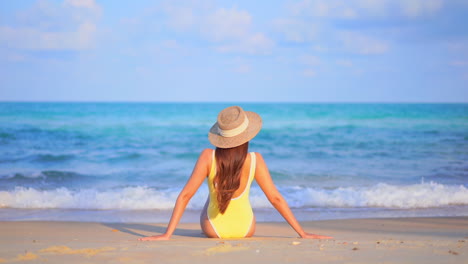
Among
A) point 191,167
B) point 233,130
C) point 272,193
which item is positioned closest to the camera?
point 233,130

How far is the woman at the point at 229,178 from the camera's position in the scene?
367cm

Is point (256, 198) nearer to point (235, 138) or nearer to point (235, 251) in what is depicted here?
point (235, 138)

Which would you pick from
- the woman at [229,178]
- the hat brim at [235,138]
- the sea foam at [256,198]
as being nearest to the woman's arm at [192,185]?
the woman at [229,178]

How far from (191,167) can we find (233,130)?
8.35 m

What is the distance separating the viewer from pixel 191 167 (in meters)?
11.9

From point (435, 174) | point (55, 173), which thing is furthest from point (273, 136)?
point (55, 173)

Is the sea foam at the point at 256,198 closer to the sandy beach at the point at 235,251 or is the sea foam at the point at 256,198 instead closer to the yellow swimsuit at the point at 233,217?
the sandy beach at the point at 235,251

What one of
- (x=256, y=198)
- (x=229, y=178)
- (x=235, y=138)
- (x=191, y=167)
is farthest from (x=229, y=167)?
(x=191, y=167)

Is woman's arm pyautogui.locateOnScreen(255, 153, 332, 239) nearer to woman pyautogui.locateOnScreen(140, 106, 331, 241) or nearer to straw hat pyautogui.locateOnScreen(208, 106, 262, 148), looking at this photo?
woman pyautogui.locateOnScreen(140, 106, 331, 241)

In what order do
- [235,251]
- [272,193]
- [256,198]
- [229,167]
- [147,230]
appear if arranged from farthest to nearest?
1. [256,198]
2. [147,230]
3. [272,193]
4. [229,167]
5. [235,251]

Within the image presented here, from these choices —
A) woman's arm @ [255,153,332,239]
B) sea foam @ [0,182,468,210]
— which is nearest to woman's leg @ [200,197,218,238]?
woman's arm @ [255,153,332,239]

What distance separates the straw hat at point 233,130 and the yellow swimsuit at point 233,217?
518 millimetres

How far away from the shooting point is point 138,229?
17.0 ft

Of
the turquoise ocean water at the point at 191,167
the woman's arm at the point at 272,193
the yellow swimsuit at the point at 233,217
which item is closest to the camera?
the woman's arm at the point at 272,193
